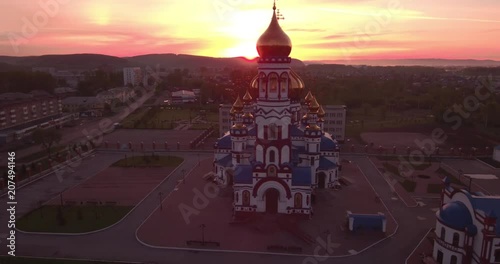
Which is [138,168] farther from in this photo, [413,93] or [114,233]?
[413,93]

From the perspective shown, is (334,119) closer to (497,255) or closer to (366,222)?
(366,222)

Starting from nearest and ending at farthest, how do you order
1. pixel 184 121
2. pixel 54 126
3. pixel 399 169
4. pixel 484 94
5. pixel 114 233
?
1. pixel 114 233
2. pixel 399 169
3. pixel 54 126
4. pixel 184 121
5. pixel 484 94

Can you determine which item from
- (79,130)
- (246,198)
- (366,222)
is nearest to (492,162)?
(366,222)

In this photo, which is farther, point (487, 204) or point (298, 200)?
point (298, 200)

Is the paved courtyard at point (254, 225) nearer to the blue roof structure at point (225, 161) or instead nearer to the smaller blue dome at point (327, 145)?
the blue roof structure at point (225, 161)

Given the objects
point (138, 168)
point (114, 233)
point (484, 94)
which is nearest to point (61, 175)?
point (138, 168)

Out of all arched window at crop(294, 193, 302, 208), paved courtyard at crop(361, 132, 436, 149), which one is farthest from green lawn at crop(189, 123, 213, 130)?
arched window at crop(294, 193, 302, 208)
